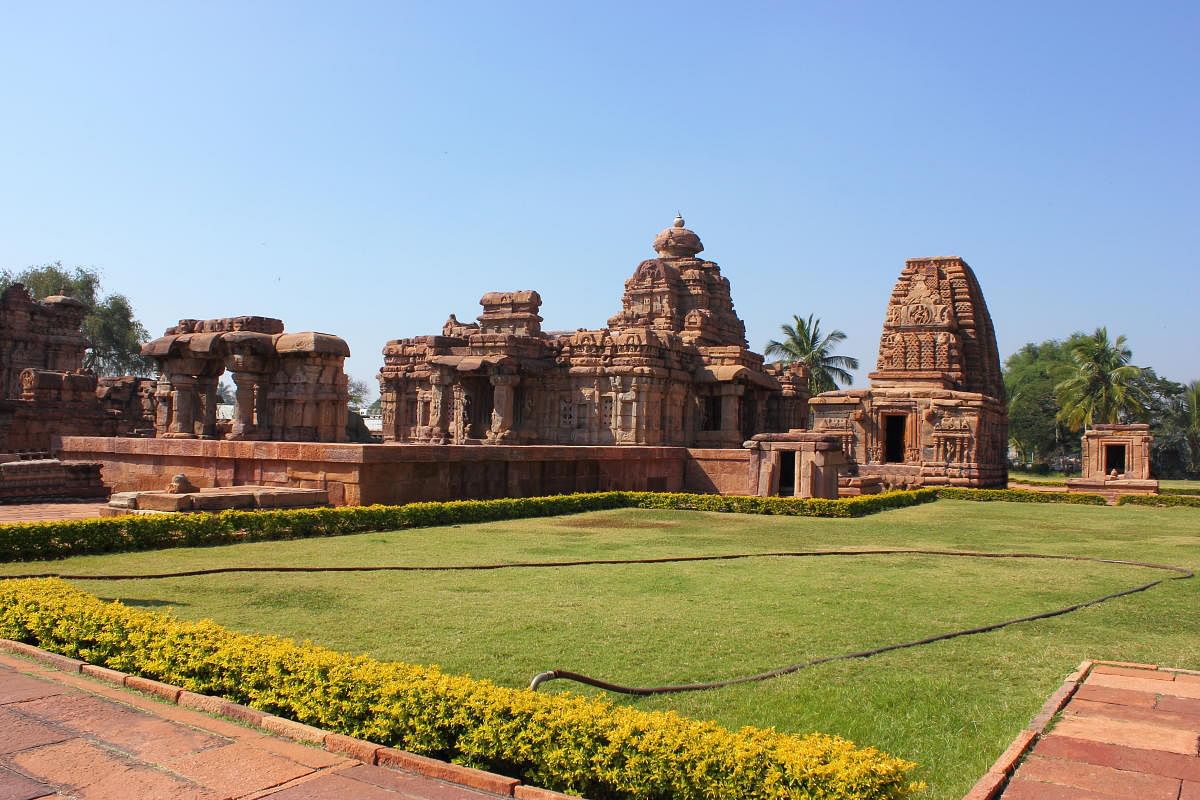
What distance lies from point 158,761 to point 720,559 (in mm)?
6593

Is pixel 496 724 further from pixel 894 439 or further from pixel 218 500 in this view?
pixel 894 439

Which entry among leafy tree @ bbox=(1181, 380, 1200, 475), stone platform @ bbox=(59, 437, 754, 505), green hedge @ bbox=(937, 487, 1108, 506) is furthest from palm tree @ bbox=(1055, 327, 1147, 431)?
stone platform @ bbox=(59, 437, 754, 505)

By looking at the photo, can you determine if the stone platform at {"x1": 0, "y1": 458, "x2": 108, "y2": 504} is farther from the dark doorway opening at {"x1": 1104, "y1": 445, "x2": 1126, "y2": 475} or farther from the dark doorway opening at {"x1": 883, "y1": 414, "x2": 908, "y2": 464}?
the dark doorway opening at {"x1": 1104, "y1": 445, "x2": 1126, "y2": 475}

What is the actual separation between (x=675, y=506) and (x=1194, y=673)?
1206cm

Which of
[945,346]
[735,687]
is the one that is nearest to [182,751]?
[735,687]

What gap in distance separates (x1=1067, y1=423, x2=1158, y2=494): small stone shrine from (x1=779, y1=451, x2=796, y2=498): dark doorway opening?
12.3m

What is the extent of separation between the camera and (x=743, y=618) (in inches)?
253

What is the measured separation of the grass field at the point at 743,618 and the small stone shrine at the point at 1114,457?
1788 centimetres

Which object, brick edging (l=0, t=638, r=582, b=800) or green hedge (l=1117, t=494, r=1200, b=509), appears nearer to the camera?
brick edging (l=0, t=638, r=582, b=800)

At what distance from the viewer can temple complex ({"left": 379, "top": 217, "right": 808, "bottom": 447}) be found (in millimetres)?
24812

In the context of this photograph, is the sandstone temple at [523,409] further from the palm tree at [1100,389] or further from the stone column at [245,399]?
the palm tree at [1100,389]

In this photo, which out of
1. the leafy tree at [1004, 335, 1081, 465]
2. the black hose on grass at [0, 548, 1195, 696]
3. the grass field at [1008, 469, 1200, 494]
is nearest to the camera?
the black hose on grass at [0, 548, 1195, 696]

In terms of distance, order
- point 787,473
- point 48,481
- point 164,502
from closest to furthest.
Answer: point 164,502 → point 48,481 → point 787,473

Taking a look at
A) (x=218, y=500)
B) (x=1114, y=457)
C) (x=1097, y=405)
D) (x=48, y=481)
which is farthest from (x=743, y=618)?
(x=1097, y=405)
